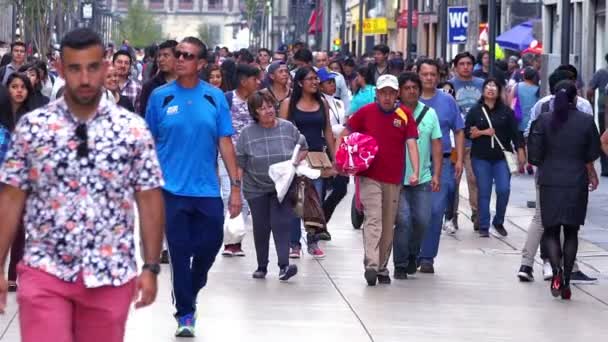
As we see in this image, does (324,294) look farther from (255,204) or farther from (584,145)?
(584,145)

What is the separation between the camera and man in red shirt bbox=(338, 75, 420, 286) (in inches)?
Answer: 499

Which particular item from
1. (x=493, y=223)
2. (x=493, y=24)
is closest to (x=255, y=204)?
(x=493, y=223)

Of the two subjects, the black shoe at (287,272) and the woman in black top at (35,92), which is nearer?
the woman in black top at (35,92)

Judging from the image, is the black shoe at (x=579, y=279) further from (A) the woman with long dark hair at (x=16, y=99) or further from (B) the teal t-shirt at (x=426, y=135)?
(A) the woman with long dark hair at (x=16, y=99)

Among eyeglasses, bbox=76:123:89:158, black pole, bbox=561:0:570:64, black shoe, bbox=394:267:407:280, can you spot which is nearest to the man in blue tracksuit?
eyeglasses, bbox=76:123:89:158

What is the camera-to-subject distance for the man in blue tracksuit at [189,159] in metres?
9.82

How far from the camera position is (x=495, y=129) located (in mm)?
16844

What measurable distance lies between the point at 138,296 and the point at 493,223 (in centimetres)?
1138

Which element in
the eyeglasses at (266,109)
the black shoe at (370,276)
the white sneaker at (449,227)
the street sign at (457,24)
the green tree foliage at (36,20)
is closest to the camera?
the black shoe at (370,276)

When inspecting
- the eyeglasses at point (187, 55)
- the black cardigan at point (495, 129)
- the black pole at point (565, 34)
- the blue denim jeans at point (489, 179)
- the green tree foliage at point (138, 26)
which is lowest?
the blue denim jeans at point (489, 179)

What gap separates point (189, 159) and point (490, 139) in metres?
7.45

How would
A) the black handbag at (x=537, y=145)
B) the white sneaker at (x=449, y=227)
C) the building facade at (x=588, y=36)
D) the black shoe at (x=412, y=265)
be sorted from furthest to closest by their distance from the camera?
the building facade at (x=588, y=36)
the white sneaker at (x=449, y=227)
the black shoe at (x=412, y=265)
the black handbag at (x=537, y=145)

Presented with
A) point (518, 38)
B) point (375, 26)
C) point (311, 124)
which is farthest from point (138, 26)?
point (311, 124)

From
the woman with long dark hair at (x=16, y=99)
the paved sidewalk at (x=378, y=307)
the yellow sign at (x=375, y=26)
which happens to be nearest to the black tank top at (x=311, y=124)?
the paved sidewalk at (x=378, y=307)
